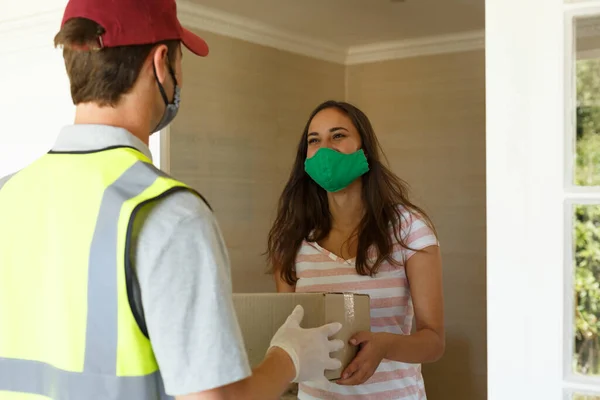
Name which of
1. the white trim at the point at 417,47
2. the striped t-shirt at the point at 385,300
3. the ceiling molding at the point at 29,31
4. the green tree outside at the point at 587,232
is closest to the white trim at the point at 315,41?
the white trim at the point at 417,47

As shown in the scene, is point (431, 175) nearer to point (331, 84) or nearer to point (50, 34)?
point (331, 84)

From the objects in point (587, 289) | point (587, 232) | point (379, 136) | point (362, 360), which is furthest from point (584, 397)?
point (379, 136)

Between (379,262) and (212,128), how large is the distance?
1.02m

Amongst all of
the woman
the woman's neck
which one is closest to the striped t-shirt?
the woman

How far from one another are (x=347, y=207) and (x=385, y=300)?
0.33 metres

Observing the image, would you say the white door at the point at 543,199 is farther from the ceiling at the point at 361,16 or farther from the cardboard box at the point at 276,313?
the ceiling at the point at 361,16

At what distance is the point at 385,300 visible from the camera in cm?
190

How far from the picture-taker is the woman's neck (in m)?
2.06

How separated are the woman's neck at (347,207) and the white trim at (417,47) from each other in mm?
1436

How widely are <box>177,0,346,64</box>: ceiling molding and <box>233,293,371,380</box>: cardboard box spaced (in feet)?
4.50

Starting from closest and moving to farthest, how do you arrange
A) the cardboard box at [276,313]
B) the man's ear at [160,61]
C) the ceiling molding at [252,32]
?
the man's ear at [160,61] < the cardboard box at [276,313] < the ceiling molding at [252,32]

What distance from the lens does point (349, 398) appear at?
1.89 metres

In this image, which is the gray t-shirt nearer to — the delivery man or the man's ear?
the delivery man

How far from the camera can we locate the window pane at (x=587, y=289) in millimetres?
1230
